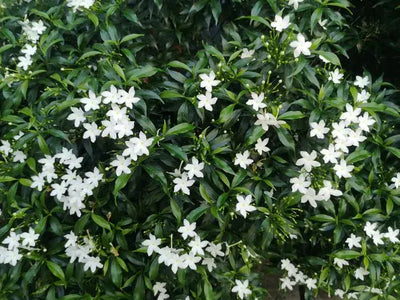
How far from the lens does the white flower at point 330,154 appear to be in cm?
188

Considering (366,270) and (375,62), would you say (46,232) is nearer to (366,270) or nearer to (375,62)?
(366,270)

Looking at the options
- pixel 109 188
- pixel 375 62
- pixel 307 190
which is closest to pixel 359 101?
pixel 307 190

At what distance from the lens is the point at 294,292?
2770 mm

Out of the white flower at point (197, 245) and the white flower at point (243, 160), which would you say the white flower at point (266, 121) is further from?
the white flower at point (197, 245)

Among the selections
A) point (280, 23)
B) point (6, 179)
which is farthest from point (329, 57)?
point (6, 179)

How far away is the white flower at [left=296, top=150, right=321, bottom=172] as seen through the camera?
6.13 ft

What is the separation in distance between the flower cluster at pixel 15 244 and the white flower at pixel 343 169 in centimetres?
129

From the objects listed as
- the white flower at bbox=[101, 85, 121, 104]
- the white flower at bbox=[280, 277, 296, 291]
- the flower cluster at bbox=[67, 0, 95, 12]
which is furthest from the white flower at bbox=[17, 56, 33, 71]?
the white flower at bbox=[280, 277, 296, 291]

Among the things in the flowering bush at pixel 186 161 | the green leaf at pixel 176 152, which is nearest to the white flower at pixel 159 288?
the flowering bush at pixel 186 161

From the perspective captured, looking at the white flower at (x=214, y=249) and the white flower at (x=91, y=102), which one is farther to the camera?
the white flower at (x=214, y=249)

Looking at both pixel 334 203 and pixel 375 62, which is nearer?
pixel 334 203

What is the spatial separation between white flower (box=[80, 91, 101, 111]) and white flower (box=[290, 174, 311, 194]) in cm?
85

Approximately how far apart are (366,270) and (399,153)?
56 centimetres

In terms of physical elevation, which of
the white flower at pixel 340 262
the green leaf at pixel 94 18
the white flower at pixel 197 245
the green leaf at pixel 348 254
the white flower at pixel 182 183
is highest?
the green leaf at pixel 94 18
